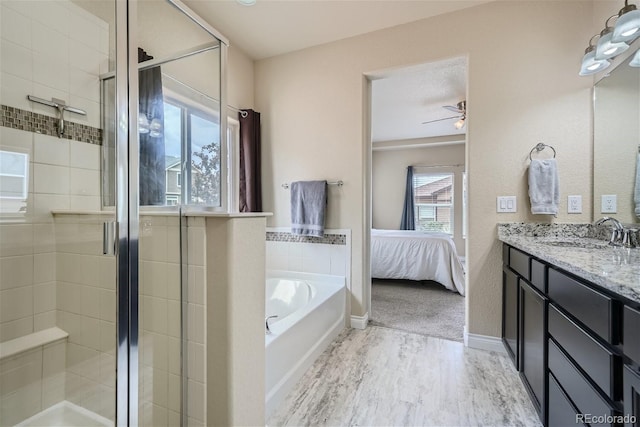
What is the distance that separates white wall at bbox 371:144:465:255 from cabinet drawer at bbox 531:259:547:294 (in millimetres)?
4867

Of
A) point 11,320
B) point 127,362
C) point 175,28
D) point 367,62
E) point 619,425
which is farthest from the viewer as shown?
point 367,62

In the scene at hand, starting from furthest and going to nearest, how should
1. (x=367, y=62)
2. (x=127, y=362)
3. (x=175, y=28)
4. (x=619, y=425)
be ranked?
(x=367, y=62)
(x=175, y=28)
(x=127, y=362)
(x=619, y=425)

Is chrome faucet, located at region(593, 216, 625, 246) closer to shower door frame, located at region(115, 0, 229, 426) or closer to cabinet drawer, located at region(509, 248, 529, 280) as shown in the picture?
cabinet drawer, located at region(509, 248, 529, 280)

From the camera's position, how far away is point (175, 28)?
5.14ft

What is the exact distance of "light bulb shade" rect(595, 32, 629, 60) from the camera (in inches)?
62.0

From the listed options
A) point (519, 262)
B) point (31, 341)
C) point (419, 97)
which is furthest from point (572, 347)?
point (419, 97)

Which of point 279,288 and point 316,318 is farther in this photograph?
point 279,288

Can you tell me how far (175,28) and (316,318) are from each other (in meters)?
2.04

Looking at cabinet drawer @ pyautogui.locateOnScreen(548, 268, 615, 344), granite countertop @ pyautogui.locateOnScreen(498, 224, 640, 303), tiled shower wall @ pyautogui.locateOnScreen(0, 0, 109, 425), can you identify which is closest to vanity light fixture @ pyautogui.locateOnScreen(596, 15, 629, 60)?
granite countertop @ pyautogui.locateOnScreen(498, 224, 640, 303)

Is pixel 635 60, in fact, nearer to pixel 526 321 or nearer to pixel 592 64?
pixel 592 64

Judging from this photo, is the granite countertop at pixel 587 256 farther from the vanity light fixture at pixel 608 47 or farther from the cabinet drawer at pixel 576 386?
the vanity light fixture at pixel 608 47

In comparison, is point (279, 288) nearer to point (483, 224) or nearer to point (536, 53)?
point (483, 224)

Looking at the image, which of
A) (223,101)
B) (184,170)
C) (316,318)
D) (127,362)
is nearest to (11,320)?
(127,362)

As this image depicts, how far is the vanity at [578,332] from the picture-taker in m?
0.78
